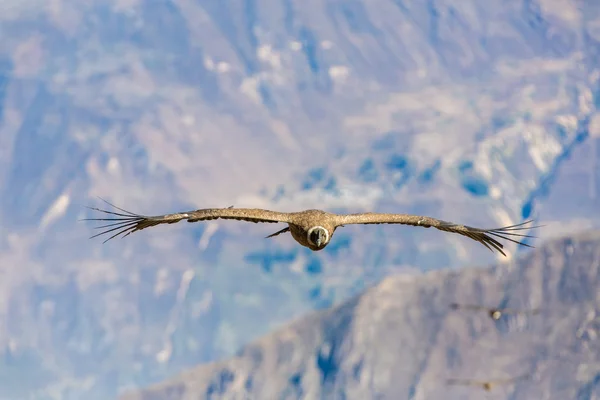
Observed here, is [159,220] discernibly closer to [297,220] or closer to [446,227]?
[297,220]

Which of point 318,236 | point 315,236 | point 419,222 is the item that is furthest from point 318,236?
point 419,222

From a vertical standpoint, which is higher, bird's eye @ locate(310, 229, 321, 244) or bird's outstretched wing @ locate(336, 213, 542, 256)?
bird's outstretched wing @ locate(336, 213, 542, 256)

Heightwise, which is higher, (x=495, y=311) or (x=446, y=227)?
(x=495, y=311)

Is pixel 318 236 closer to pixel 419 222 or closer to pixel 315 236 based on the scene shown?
pixel 315 236

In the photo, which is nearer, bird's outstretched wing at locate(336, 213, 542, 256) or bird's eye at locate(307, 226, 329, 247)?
bird's eye at locate(307, 226, 329, 247)

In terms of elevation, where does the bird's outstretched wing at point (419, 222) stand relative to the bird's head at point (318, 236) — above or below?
above

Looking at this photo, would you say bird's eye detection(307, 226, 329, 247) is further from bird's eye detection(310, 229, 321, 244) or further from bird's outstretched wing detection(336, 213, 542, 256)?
bird's outstretched wing detection(336, 213, 542, 256)

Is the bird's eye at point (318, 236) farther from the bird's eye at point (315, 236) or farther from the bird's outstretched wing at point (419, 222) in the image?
the bird's outstretched wing at point (419, 222)

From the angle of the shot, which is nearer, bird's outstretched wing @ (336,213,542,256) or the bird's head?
the bird's head

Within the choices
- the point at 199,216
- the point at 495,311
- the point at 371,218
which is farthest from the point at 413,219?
the point at 495,311
